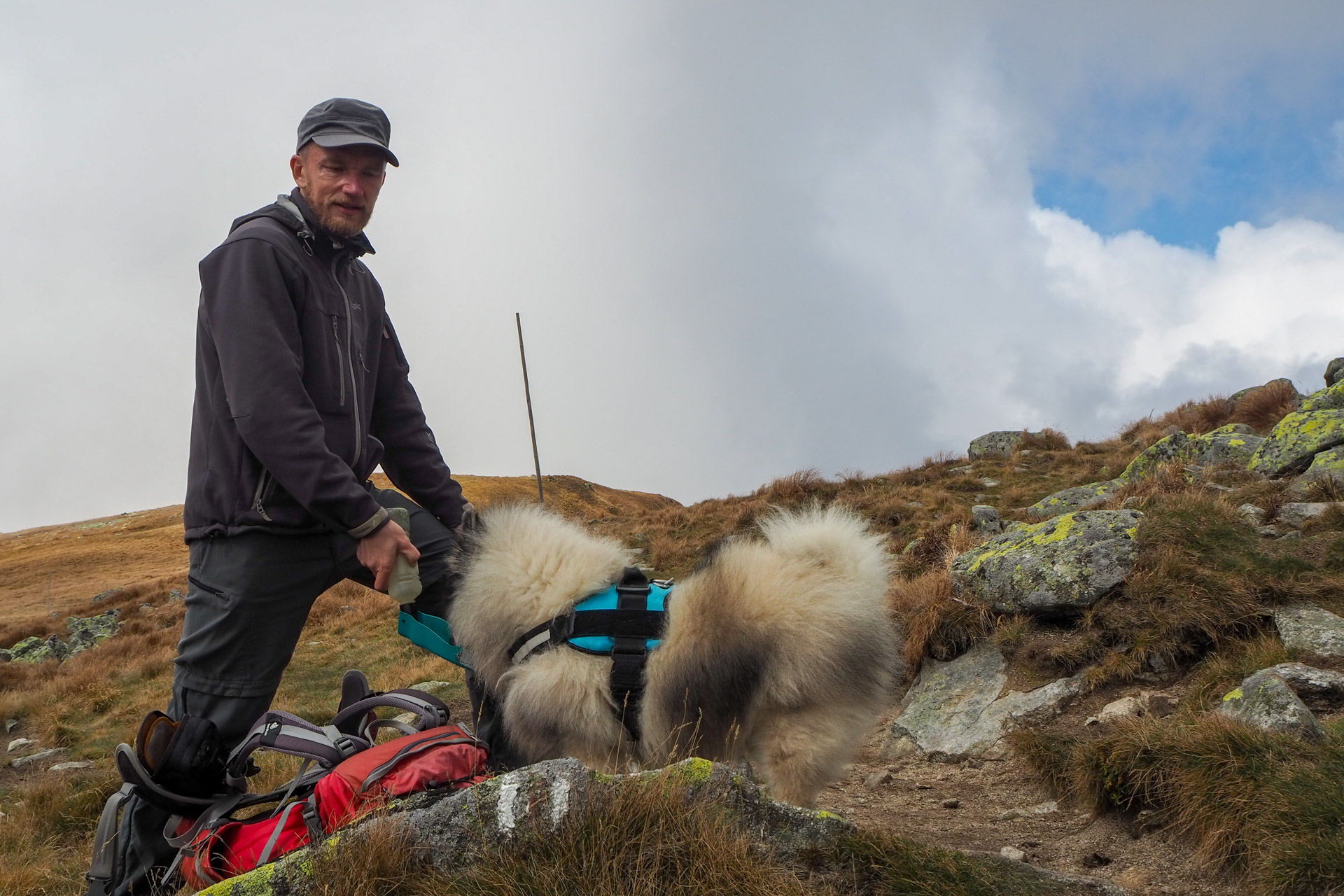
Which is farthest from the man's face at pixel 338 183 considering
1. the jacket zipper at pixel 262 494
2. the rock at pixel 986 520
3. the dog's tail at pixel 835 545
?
the rock at pixel 986 520

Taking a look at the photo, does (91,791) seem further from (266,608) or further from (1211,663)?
(1211,663)

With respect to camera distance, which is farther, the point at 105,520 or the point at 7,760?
the point at 105,520

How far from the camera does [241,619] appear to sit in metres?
2.47

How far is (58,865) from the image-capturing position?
3426 millimetres

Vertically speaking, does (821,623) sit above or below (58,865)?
above

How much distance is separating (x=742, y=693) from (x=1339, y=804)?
180 cm

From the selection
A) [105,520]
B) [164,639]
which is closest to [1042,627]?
[164,639]

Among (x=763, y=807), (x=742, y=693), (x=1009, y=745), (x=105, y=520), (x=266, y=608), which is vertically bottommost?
(x=105, y=520)

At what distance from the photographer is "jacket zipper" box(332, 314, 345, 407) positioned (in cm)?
280

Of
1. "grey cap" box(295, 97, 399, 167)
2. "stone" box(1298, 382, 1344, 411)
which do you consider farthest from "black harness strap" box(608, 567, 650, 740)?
"stone" box(1298, 382, 1344, 411)

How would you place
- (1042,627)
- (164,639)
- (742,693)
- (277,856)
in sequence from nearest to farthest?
(277,856) < (742,693) < (1042,627) < (164,639)

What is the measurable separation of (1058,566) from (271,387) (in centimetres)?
464

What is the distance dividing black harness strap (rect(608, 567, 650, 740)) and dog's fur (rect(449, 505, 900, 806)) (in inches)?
1.1

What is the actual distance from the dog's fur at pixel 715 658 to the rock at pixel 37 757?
6685 millimetres
